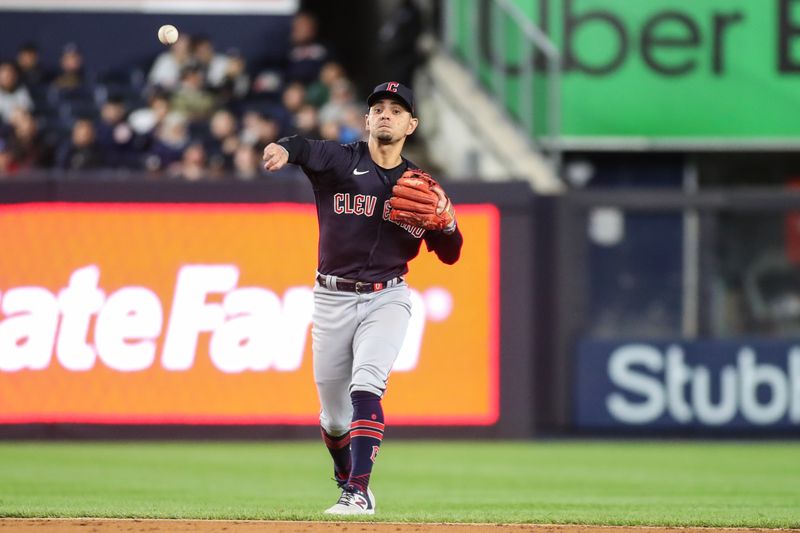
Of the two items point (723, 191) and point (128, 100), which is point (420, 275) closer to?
point (723, 191)

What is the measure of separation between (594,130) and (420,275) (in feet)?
13.3

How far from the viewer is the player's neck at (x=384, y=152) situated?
6.73m

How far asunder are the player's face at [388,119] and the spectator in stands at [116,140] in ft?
23.9

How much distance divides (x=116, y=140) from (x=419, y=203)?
25.4 feet

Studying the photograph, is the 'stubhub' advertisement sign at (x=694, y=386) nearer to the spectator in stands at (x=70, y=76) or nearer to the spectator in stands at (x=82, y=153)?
the spectator in stands at (x=82, y=153)

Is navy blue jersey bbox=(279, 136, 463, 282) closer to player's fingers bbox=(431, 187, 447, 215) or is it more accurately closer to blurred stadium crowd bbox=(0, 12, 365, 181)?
player's fingers bbox=(431, 187, 447, 215)

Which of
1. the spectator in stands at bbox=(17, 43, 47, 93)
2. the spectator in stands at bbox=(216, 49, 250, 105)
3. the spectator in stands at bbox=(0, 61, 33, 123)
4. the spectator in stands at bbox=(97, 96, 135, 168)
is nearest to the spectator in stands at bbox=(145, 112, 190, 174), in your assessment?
the spectator in stands at bbox=(97, 96, 135, 168)

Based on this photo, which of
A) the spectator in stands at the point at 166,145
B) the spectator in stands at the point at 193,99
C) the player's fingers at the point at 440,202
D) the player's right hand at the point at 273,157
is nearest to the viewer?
the player's right hand at the point at 273,157

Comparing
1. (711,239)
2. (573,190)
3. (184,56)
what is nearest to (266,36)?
(184,56)

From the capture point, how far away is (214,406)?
38.2 feet

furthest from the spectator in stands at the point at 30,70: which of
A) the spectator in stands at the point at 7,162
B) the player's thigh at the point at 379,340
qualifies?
the player's thigh at the point at 379,340

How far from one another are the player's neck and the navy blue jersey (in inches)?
1.2

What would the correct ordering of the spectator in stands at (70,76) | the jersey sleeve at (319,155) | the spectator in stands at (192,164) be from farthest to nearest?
the spectator in stands at (70,76) → the spectator in stands at (192,164) → the jersey sleeve at (319,155)

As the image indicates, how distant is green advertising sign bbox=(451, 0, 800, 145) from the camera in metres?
15.0
